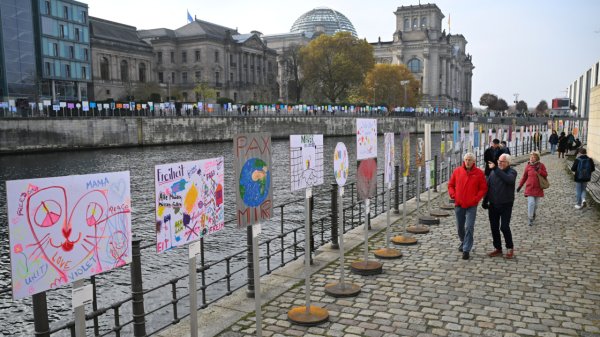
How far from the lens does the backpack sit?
605 inches

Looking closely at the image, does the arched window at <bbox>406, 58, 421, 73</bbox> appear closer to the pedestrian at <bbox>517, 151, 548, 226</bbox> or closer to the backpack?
the backpack

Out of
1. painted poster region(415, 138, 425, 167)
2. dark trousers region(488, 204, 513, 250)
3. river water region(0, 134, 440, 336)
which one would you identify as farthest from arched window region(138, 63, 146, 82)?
dark trousers region(488, 204, 513, 250)

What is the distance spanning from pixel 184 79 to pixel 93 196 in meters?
107

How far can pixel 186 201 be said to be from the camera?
579 centimetres

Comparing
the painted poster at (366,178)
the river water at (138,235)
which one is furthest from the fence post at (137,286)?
the painted poster at (366,178)

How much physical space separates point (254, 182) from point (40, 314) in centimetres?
285

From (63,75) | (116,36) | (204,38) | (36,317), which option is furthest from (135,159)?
(204,38)

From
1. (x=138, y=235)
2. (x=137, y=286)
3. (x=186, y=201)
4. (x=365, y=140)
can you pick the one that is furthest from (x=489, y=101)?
(x=186, y=201)

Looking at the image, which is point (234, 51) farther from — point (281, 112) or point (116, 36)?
point (281, 112)

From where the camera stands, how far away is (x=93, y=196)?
456cm

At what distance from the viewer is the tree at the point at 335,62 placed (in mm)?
90438

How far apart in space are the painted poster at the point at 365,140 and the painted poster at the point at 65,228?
5.37 metres

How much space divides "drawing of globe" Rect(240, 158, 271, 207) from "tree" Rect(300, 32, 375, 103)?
84805 mm

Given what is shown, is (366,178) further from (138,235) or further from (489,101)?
(489,101)
